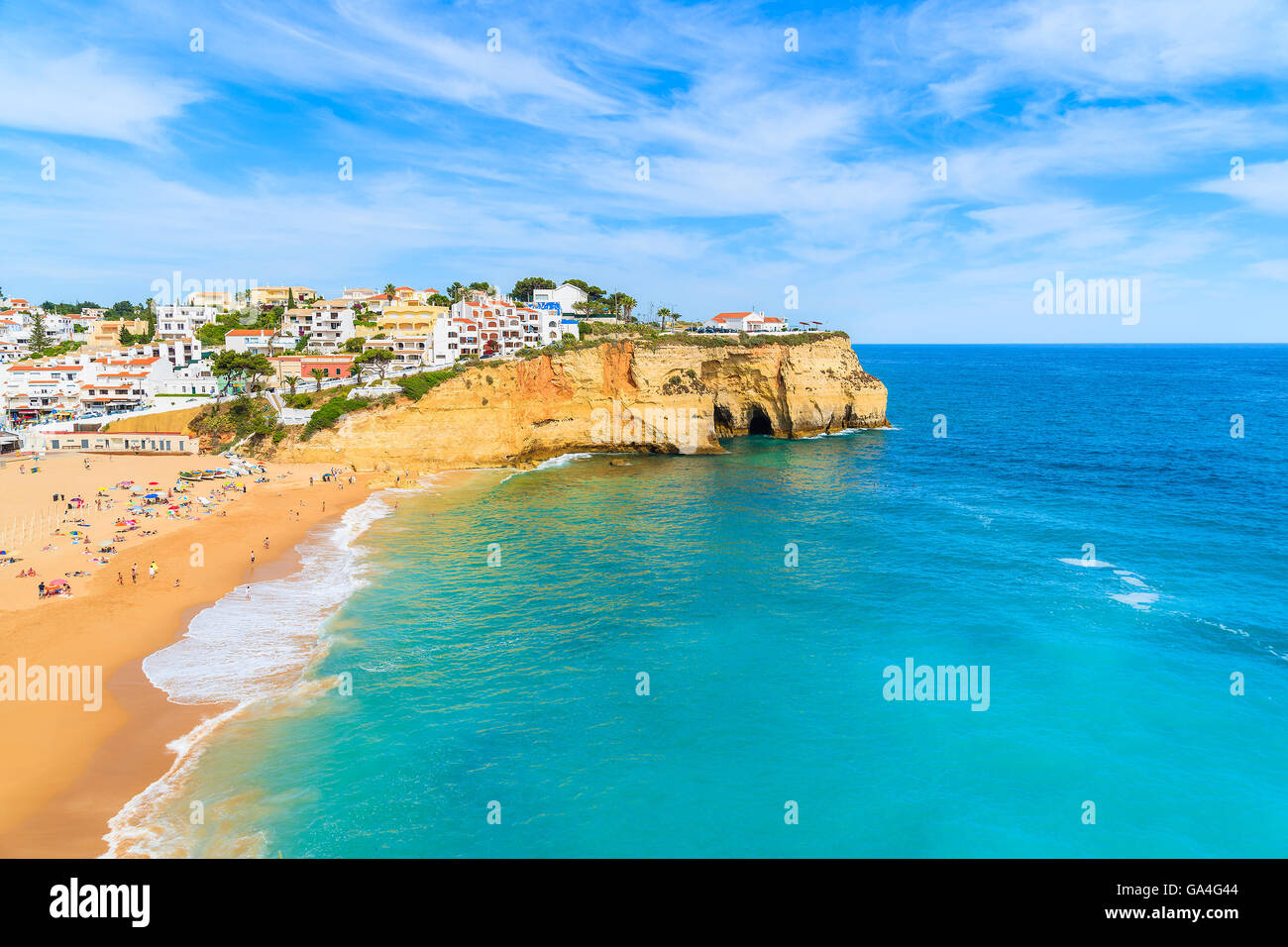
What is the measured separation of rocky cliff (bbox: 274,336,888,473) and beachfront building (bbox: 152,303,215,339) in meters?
66.7

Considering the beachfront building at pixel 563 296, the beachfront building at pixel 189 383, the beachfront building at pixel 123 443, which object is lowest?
the beachfront building at pixel 123 443

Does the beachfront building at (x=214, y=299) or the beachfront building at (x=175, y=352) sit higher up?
the beachfront building at (x=214, y=299)

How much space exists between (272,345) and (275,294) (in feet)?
146

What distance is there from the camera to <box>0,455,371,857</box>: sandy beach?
2086 centimetres

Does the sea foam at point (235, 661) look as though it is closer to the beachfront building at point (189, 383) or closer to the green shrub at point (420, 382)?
the green shrub at point (420, 382)

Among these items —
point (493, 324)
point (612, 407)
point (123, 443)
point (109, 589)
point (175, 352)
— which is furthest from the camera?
point (175, 352)

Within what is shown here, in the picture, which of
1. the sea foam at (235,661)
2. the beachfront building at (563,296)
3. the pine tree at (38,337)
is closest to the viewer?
the sea foam at (235,661)

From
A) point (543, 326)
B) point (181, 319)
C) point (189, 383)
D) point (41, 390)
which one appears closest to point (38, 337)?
point (181, 319)

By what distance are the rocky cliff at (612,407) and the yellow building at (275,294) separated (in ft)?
267

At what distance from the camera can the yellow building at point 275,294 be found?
135125 mm

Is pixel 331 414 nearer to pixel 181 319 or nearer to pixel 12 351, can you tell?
pixel 181 319

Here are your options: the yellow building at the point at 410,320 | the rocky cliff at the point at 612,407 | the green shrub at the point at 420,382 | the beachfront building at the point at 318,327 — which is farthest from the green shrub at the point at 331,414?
the beachfront building at the point at 318,327

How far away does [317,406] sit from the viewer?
73250mm

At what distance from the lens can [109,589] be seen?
36031 mm
